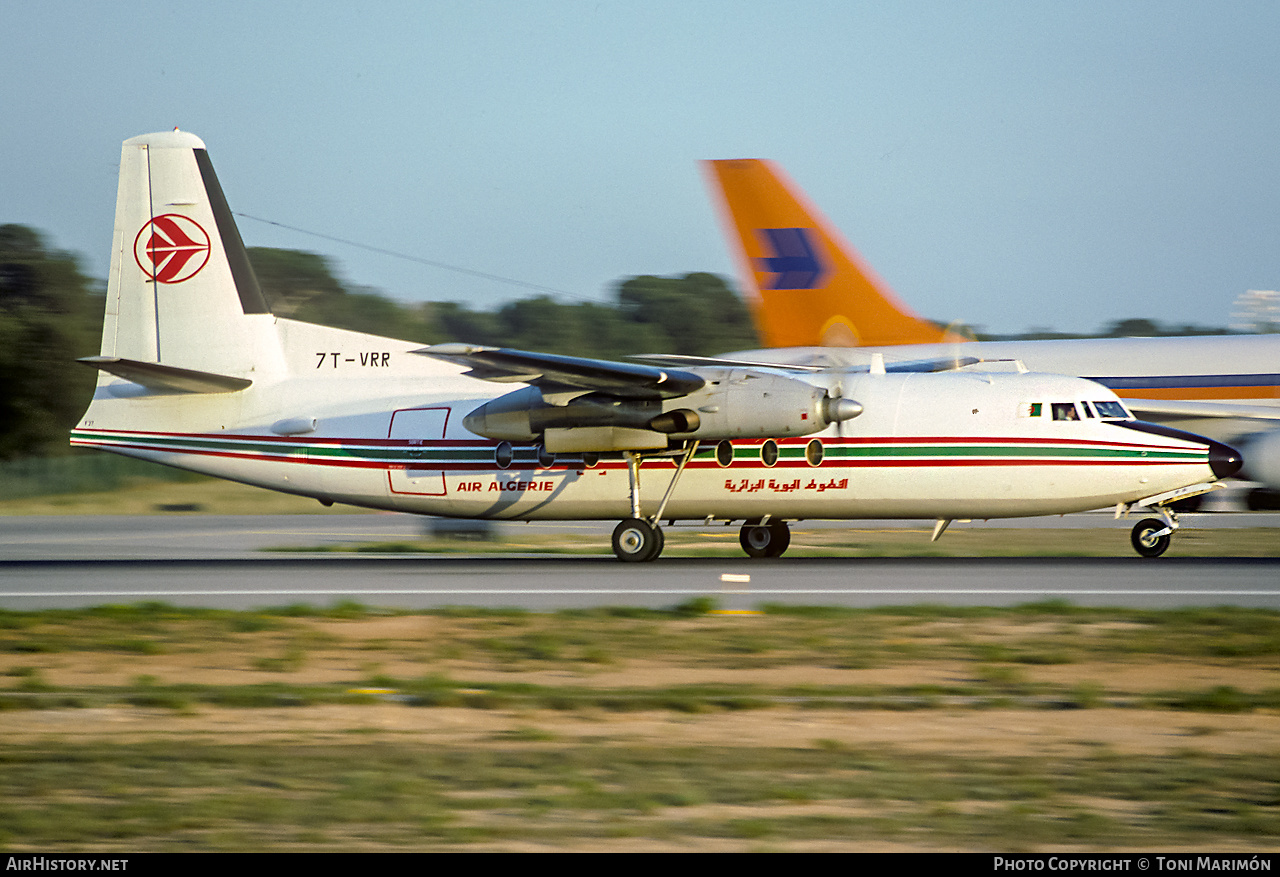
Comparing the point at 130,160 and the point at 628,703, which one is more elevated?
the point at 130,160

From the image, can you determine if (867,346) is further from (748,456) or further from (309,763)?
(309,763)

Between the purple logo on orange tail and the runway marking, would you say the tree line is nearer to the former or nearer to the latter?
the purple logo on orange tail

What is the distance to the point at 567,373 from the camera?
1499 centimetres

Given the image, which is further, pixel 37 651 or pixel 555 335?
pixel 555 335

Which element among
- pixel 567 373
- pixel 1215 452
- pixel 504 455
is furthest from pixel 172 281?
pixel 1215 452

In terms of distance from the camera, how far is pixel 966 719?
23.0 feet

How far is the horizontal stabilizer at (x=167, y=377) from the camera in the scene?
1611cm

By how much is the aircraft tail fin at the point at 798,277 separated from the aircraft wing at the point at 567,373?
7.80 meters

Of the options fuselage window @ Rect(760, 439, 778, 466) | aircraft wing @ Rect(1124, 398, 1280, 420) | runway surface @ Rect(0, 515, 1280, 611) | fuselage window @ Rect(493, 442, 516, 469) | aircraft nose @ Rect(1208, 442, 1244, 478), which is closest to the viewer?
runway surface @ Rect(0, 515, 1280, 611)

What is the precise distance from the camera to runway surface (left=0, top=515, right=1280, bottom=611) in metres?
11.9

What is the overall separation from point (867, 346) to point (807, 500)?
776 cm

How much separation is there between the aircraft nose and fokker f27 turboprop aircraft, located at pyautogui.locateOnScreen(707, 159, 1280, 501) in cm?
370

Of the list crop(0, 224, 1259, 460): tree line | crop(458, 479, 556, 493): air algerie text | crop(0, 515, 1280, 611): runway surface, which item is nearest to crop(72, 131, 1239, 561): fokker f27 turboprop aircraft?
crop(458, 479, 556, 493): air algerie text

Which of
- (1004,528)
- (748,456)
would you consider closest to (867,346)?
(1004,528)
